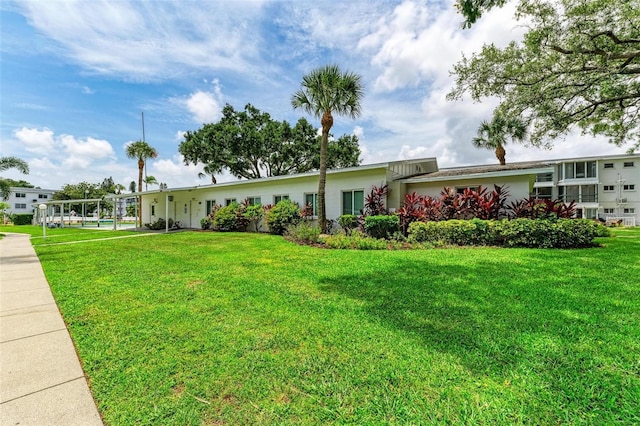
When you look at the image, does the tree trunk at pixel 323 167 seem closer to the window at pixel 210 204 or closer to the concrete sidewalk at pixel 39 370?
the concrete sidewalk at pixel 39 370

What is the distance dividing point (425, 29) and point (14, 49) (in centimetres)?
1376

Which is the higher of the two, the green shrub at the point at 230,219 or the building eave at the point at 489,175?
the building eave at the point at 489,175

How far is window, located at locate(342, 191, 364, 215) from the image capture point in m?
14.0

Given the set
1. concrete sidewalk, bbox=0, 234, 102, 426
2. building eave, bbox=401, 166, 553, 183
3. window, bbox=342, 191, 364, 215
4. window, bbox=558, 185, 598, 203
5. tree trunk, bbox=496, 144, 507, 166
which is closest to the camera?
concrete sidewalk, bbox=0, 234, 102, 426

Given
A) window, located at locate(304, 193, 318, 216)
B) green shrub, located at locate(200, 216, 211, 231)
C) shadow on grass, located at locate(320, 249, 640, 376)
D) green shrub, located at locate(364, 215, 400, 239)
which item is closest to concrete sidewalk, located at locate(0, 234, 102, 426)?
shadow on grass, located at locate(320, 249, 640, 376)

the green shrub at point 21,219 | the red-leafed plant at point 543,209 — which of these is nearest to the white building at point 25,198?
the green shrub at point 21,219

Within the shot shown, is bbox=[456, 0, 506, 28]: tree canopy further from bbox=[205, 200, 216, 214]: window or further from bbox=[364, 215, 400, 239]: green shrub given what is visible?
bbox=[205, 200, 216, 214]: window

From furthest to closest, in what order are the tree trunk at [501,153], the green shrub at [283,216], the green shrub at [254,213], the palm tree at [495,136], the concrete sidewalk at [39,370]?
the tree trunk at [501,153] → the palm tree at [495,136] → the green shrub at [254,213] → the green shrub at [283,216] → the concrete sidewalk at [39,370]

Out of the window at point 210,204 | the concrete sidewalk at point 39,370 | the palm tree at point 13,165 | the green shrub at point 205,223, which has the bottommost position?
the concrete sidewalk at point 39,370

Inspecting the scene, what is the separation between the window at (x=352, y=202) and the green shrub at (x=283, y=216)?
8.80 ft

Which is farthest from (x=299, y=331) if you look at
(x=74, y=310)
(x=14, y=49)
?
(x=14, y=49)

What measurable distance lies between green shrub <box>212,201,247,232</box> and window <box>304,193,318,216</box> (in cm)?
462

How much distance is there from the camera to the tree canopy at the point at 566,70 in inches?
356

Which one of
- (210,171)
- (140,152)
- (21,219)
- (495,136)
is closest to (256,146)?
(210,171)
